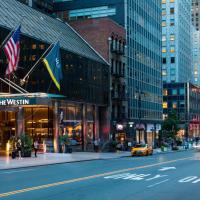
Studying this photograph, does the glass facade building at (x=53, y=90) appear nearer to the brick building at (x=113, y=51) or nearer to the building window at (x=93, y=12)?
the brick building at (x=113, y=51)

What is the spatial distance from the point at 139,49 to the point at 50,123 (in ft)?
113

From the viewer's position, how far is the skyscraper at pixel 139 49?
82062mm

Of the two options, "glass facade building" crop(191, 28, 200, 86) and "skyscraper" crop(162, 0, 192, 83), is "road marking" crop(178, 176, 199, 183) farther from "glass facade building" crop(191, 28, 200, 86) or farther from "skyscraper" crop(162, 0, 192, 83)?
"glass facade building" crop(191, 28, 200, 86)

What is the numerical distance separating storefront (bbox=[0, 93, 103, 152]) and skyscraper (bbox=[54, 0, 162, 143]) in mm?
12598

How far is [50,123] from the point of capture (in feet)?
190

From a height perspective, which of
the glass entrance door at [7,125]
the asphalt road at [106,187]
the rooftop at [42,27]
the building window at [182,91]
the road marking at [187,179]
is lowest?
the road marking at [187,179]

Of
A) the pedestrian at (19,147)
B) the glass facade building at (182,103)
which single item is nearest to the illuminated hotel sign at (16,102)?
the pedestrian at (19,147)

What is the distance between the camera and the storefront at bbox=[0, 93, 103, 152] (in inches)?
2141

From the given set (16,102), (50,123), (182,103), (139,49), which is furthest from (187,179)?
(182,103)


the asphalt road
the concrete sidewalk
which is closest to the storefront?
the concrete sidewalk

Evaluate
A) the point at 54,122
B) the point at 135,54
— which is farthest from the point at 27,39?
the point at 135,54

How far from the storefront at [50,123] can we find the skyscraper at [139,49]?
1260 cm

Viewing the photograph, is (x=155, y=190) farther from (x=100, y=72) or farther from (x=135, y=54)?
(x=135, y=54)

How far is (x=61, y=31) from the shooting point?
225 ft
